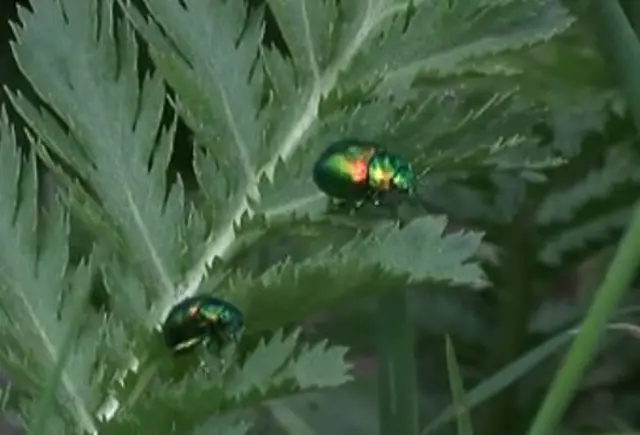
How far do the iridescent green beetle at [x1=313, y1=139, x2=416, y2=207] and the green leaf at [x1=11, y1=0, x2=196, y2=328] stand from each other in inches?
1.9

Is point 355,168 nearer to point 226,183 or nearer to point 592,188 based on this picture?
point 226,183

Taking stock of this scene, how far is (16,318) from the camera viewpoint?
43 centimetres

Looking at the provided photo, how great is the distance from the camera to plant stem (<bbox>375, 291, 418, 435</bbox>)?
0.46 metres

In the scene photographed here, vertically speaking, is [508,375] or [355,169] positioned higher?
[355,169]

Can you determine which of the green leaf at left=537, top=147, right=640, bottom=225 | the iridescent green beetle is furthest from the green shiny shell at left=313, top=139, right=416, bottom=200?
the green leaf at left=537, top=147, right=640, bottom=225

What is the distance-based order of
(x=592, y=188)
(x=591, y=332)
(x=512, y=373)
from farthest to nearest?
(x=592, y=188)
(x=512, y=373)
(x=591, y=332)

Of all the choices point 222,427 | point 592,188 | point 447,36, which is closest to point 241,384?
point 222,427

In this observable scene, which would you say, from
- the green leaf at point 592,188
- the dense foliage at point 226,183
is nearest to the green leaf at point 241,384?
the dense foliage at point 226,183

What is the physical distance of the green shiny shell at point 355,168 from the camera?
43 centimetres

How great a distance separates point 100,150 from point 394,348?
116 millimetres

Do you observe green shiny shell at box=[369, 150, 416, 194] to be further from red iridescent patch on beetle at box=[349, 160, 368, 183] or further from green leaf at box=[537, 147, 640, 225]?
green leaf at box=[537, 147, 640, 225]

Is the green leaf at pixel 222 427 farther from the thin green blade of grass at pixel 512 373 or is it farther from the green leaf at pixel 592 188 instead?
the green leaf at pixel 592 188

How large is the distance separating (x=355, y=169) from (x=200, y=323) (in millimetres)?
74

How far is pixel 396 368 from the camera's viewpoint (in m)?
0.46
